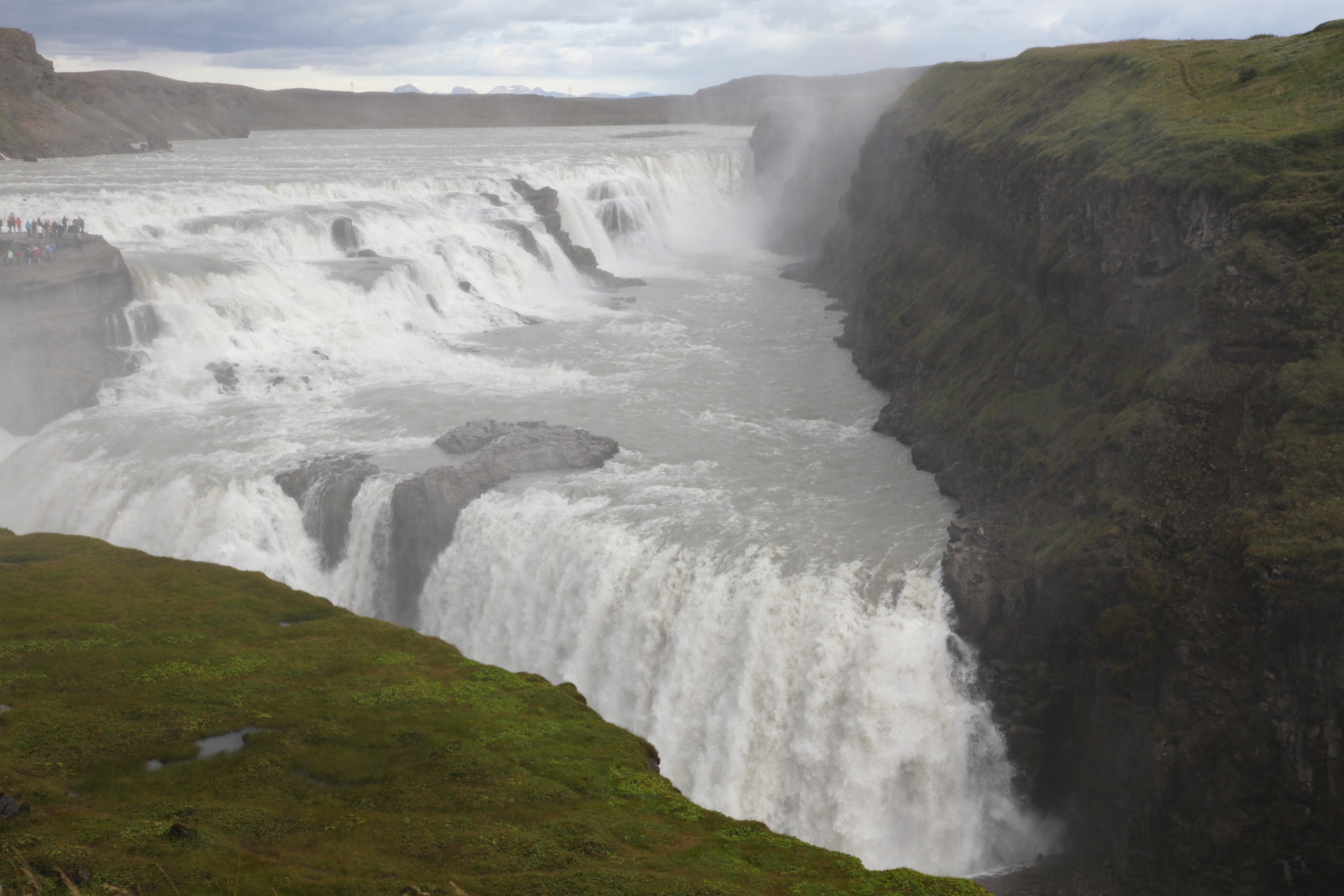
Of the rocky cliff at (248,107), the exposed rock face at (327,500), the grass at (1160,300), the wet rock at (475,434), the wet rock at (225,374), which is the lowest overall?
the exposed rock face at (327,500)

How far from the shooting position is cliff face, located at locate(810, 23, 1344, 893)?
17.6 metres

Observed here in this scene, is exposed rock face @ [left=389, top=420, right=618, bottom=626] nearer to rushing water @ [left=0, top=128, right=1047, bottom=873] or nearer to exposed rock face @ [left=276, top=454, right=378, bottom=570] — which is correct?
rushing water @ [left=0, top=128, right=1047, bottom=873]

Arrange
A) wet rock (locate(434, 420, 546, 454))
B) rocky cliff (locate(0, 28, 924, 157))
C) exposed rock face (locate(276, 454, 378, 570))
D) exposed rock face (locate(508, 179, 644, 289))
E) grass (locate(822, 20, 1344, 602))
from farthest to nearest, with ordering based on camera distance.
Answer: rocky cliff (locate(0, 28, 924, 157)) → exposed rock face (locate(508, 179, 644, 289)) → wet rock (locate(434, 420, 546, 454)) → exposed rock face (locate(276, 454, 378, 570)) → grass (locate(822, 20, 1344, 602))

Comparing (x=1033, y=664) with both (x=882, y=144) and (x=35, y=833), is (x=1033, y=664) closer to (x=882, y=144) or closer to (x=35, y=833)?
(x=35, y=833)

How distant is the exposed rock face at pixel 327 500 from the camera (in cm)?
2862

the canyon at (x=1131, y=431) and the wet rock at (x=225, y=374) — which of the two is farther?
the wet rock at (x=225, y=374)

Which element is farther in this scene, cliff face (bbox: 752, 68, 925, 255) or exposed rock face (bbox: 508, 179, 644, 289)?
cliff face (bbox: 752, 68, 925, 255)

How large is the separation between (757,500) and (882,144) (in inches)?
1210

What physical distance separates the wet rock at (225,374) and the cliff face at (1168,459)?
22.2 metres

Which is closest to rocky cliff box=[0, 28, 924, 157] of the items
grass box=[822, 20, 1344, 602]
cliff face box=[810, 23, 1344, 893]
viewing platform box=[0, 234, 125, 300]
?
grass box=[822, 20, 1344, 602]

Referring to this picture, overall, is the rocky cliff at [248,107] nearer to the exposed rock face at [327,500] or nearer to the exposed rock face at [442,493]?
the exposed rock face at [442,493]

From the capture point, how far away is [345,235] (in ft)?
156

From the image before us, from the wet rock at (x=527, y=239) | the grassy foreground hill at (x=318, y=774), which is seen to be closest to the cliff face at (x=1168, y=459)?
the grassy foreground hill at (x=318, y=774)

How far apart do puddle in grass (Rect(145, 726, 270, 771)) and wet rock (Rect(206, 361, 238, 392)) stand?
74.1ft
